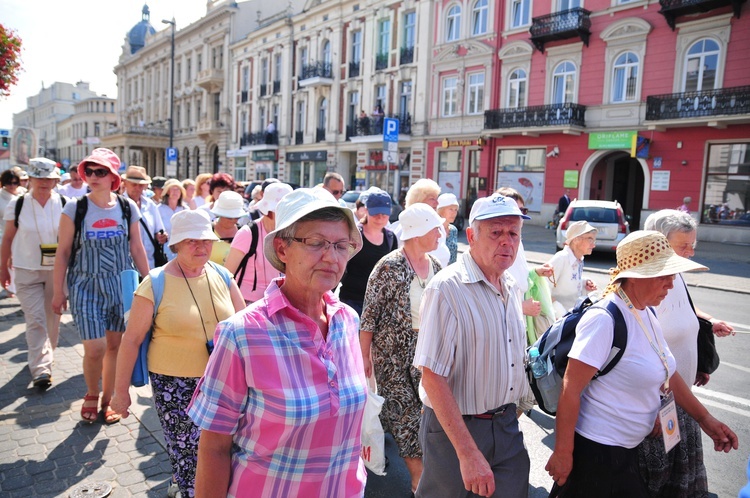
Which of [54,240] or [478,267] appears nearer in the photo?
[478,267]

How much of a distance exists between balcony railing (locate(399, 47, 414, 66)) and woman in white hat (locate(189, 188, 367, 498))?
30.1m

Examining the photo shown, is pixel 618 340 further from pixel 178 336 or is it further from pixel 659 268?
pixel 178 336

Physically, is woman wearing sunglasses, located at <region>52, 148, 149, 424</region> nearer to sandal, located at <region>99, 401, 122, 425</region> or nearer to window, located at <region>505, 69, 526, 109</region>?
sandal, located at <region>99, 401, 122, 425</region>

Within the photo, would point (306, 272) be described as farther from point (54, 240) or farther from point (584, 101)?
point (584, 101)

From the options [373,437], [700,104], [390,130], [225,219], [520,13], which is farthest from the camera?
[520,13]

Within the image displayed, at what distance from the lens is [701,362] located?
3584 millimetres

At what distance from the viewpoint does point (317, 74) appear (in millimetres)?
35500

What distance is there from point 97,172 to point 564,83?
23313 mm

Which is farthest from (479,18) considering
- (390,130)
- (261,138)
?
(261,138)

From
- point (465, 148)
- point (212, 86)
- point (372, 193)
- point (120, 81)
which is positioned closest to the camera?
point (372, 193)

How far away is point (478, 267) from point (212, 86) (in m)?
49.2

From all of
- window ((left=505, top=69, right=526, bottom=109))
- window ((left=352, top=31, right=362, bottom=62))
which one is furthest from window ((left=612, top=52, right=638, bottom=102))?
window ((left=352, top=31, right=362, bottom=62))

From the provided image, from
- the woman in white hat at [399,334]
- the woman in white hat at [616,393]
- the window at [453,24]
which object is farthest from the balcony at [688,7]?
the woman in white hat at [616,393]

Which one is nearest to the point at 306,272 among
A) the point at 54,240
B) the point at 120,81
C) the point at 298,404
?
the point at 298,404
